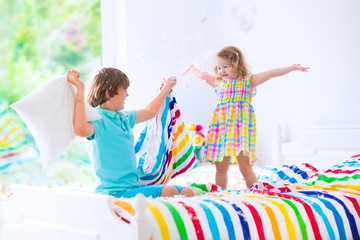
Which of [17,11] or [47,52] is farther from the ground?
[17,11]

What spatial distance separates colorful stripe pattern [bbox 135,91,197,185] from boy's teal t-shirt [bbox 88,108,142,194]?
0.86ft

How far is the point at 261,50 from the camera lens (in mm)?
3777

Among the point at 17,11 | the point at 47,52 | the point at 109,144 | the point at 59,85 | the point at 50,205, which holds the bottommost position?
the point at 50,205

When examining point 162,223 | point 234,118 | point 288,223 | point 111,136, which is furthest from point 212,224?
point 234,118

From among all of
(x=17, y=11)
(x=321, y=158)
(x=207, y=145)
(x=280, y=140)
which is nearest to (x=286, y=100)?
(x=280, y=140)

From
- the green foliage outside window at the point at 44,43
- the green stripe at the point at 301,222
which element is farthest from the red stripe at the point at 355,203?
the green foliage outside window at the point at 44,43

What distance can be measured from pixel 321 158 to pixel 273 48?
0.92 meters

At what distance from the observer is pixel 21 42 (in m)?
3.24

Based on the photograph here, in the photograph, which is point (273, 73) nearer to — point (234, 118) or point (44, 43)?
point (234, 118)

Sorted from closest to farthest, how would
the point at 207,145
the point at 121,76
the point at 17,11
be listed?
the point at 121,76, the point at 207,145, the point at 17,11

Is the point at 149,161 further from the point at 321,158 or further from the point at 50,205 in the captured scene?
the point at 321,158

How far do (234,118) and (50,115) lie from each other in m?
1.14

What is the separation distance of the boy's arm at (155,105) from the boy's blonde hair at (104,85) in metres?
0.16

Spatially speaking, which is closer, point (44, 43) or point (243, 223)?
point (243, 223)
